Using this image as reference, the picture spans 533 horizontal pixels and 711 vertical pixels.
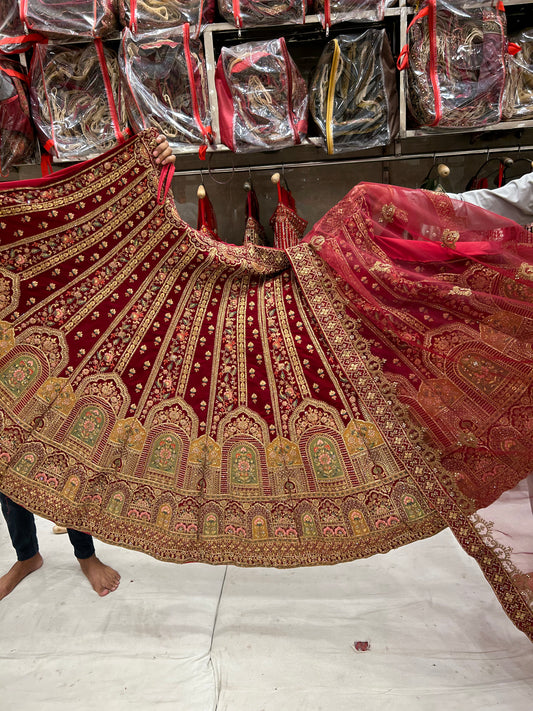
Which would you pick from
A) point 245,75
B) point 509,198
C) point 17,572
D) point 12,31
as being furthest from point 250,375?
point 12,31

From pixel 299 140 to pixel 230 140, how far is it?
29cm

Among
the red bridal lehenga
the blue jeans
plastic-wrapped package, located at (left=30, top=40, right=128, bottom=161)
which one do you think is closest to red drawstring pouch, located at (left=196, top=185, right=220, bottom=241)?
plastic-wrapped package, located at (left=30, top=40, right=128, bottom=161)

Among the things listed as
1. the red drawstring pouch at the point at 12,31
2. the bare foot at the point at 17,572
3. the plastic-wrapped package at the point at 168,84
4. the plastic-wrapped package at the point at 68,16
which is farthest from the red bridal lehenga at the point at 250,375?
the red drawstring pouch at the point at 12,31

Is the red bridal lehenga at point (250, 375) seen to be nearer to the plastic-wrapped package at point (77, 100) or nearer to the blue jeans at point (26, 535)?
the blue jeans at point (26, 535)

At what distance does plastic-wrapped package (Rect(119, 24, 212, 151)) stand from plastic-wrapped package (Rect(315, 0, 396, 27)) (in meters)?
0.53

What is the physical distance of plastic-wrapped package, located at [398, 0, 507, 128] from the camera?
1.75 metres

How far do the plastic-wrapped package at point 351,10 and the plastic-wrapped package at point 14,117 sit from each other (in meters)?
1.30

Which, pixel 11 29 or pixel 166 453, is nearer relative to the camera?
pixel 166 453

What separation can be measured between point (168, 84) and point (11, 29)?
2.32ft

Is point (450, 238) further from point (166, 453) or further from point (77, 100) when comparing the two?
point (77, 100)

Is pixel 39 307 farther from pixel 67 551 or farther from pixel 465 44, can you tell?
pixel 465 44

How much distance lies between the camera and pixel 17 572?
5.15ft

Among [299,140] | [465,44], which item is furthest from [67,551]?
[465,44]

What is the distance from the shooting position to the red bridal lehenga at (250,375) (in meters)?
1.04
